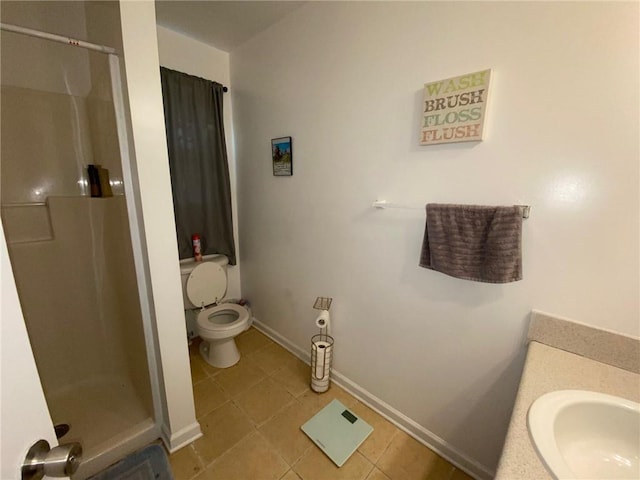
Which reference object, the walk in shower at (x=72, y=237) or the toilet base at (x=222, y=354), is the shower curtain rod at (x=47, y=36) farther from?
the toilet base at (x=222, y=354)

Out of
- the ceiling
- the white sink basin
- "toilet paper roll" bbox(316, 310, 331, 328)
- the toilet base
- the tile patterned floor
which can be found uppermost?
the ceiling

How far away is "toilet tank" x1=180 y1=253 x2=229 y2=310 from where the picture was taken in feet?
6.89

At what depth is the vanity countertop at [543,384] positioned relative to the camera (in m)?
0.59

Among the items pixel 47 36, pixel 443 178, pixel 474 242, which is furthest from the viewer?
pixel 443 178

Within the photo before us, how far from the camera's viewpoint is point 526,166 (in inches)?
41.1

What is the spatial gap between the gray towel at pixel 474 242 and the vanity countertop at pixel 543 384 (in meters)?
0.31

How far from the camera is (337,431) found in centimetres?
155

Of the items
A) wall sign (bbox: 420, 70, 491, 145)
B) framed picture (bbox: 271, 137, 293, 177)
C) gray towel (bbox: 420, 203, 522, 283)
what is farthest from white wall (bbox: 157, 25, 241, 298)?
gray towel (bbox: 420, 203, 522, 283)

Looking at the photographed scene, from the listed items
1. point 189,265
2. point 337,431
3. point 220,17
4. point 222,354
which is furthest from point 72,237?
point 337,431

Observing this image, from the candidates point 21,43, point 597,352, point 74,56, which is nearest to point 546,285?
point 597,352

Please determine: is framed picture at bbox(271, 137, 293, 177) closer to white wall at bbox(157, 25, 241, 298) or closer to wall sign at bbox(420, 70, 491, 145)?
white wall at bbox(157, 25, 241, 298)

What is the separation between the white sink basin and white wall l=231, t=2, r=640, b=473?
332 mm

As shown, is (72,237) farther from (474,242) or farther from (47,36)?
(474,242)

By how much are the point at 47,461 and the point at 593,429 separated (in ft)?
4.32
